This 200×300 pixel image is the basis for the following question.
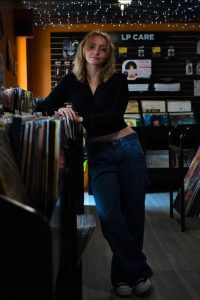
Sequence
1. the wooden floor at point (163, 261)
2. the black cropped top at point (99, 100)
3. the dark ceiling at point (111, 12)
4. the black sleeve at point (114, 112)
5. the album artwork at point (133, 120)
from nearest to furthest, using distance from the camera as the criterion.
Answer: the black sleeve at point (114, 112) < the black cropped top at point (99, 100) < the wooden floor at point (163, 261) < the dark ceiling at point (111, 12) < the album artwork at point (133, 120)

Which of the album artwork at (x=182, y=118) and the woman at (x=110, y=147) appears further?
the album artwork at (x=182, y=118)

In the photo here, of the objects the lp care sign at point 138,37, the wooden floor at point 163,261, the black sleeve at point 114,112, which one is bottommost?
the wooden floor at point 163,261

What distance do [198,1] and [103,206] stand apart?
478 cm

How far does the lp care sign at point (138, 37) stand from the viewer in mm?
7966

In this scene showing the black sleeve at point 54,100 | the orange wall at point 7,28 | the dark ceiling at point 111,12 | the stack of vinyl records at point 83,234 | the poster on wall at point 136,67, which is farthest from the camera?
→ the poster on wall at point 136,67

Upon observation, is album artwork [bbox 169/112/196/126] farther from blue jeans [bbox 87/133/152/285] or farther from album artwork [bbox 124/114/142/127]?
blue jeans [bbox 87/133/152/285]

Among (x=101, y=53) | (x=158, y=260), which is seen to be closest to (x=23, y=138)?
(x=101, y=53)

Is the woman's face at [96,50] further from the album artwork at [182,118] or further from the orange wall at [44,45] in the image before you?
the orange wall at [44,45]

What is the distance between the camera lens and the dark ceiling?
6.46 meters

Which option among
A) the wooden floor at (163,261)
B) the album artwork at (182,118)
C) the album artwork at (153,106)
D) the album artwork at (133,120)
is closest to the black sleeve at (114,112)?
the wooden floor at (163,261)

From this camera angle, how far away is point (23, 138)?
1089 millimetres

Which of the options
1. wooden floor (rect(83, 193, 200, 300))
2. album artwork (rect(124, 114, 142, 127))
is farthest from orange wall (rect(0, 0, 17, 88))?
wooden floor (rect(83, 193, 200, 300))

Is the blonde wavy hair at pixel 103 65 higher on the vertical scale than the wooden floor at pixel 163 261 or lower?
higher

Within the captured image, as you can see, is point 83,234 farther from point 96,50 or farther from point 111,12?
point 111,12
